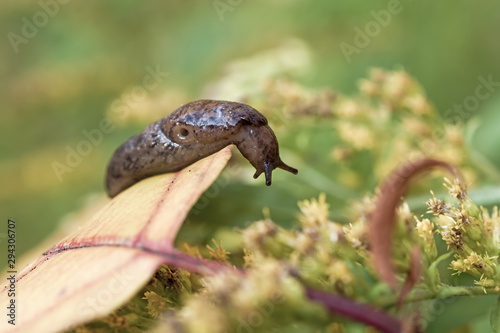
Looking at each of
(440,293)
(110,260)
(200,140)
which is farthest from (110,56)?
(440,293)

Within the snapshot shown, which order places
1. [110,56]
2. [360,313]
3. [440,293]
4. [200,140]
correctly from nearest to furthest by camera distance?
[360,313] → [440,293] → [200,140] → [110,56]

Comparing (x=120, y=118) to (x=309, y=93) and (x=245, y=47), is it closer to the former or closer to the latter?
(x=309, y=93)

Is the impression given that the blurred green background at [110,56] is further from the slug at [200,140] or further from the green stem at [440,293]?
the green stem at [440,293]

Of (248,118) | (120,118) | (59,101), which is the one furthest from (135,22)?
(248,118)

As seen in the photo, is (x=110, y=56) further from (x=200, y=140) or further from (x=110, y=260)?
(x=110, y=260)

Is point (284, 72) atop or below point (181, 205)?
atop

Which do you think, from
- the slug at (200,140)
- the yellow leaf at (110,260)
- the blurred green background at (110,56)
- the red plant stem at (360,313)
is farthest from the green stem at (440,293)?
the blurred green background at (110,56)

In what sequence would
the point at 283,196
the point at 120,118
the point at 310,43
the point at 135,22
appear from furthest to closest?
the point at 135,22, the point at 310,43, the point at 120,118, the point at 283,196
